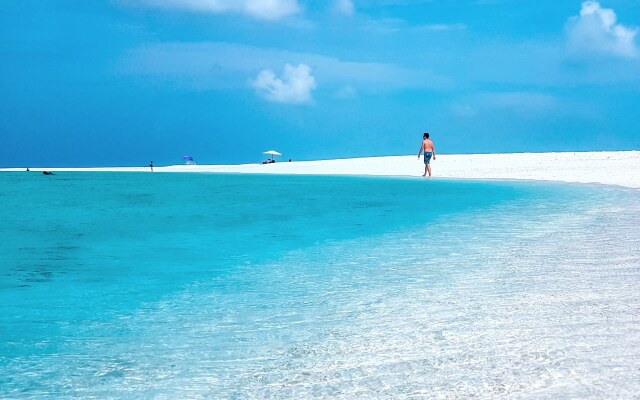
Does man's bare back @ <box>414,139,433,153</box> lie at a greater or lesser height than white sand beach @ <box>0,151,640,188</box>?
greater

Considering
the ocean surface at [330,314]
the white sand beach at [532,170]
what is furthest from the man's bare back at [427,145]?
the ocean surface at [330,314]

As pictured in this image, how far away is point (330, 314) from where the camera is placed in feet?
15.2

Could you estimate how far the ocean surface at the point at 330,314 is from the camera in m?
3.19

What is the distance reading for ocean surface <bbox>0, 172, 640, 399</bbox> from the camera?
125 inches

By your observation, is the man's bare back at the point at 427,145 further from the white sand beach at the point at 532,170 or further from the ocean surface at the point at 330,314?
the ocean surface at the point at 330,314

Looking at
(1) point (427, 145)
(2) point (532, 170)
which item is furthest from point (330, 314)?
(2) point (532, 170)

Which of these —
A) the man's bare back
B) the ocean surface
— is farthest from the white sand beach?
the ocean surface

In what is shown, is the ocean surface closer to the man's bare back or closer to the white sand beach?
the white sand beach

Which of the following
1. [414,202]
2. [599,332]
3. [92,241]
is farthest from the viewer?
[414,202]

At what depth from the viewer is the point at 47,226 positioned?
496 inches

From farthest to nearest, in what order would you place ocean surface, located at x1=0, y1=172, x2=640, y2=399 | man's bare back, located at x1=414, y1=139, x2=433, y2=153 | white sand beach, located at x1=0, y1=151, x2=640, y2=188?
1. man's bare back, located at x1=414, y1=139, x2=433, y2=153
2. white sand beach, located at x1=0, y1=151, x2=640, y2=188
3. ocean surface, located at x1=0, y1=172, x2=640, y2=399

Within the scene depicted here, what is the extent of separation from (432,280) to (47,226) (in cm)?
921

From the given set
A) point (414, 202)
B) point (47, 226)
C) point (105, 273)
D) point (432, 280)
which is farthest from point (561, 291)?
point (414, 202)

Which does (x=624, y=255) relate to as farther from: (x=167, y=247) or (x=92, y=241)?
(x=92, y=241)
